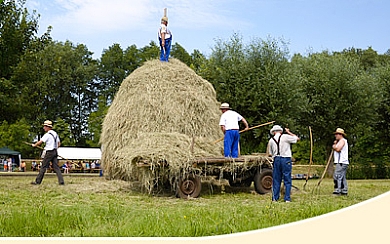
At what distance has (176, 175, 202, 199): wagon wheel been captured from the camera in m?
7.67

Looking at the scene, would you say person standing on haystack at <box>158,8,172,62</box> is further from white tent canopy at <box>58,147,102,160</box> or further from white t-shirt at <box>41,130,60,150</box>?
white tent canopy at <box>58,147,102,160</box>

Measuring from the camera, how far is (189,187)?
25.4 ft

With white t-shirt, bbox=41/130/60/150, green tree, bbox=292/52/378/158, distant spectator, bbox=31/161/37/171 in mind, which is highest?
green tree, bbox=292/52/378/158

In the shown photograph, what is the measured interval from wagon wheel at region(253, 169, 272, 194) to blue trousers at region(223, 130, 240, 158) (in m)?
0.53

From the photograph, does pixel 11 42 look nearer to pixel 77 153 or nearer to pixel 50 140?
pixel 50 140

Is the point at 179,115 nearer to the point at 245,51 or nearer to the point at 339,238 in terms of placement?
the point at 339,238

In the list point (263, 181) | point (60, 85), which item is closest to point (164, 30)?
point (263, 181)

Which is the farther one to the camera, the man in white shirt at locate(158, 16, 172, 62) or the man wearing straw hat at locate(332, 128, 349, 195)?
the man in white shirt at locate(158, 16, 172, 62)

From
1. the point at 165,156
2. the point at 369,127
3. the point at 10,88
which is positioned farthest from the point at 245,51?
the point at 165,156

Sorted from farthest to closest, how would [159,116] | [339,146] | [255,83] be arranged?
[255,83], [159,116], [339,146]

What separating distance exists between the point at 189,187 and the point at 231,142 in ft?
3.68

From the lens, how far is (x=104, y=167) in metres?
9.59

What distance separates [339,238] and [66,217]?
2.70 meters

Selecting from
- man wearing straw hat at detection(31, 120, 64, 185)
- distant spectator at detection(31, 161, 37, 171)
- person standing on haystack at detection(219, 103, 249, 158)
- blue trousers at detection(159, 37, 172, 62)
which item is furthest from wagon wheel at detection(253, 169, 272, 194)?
distant spectator at detection(31, 161, 37, 171)
